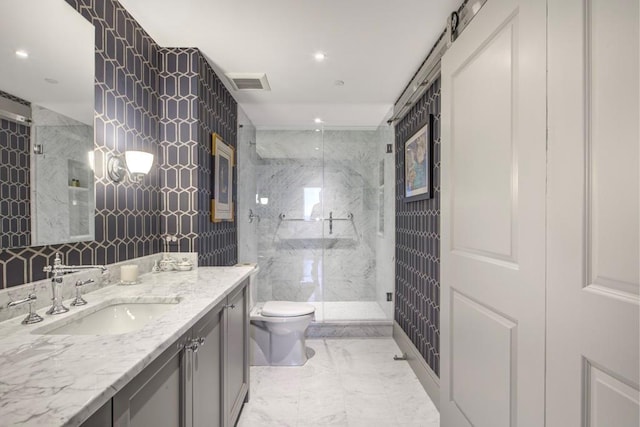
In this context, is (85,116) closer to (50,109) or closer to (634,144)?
(50,109)

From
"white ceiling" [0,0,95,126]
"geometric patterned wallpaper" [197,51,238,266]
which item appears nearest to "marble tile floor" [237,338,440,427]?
"geometric patterned wallpaper" [197,51,238,266]

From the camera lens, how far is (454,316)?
4.96ft

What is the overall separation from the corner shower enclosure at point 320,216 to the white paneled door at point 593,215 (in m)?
3.15

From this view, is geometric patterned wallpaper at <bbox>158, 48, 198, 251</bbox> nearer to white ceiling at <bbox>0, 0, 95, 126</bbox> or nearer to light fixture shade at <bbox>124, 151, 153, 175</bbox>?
light fixture shade at <bbox>124, 151, 153, 175</bbox>

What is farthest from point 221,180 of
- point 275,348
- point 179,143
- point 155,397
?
point 155,397

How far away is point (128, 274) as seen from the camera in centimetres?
168

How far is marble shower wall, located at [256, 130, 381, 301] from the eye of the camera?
411 cm

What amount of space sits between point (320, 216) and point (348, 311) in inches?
47.6

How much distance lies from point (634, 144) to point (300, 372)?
8.55 ft

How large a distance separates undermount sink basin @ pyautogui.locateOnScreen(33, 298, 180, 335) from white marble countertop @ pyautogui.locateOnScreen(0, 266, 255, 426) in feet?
0.14

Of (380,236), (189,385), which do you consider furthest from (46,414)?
(380,236)

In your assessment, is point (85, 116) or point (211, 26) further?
point (211, 26)

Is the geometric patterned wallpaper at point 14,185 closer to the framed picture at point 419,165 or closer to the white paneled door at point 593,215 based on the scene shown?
the white paneled door at point 593,215

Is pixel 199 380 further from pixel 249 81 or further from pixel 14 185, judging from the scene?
pixel 249 81
